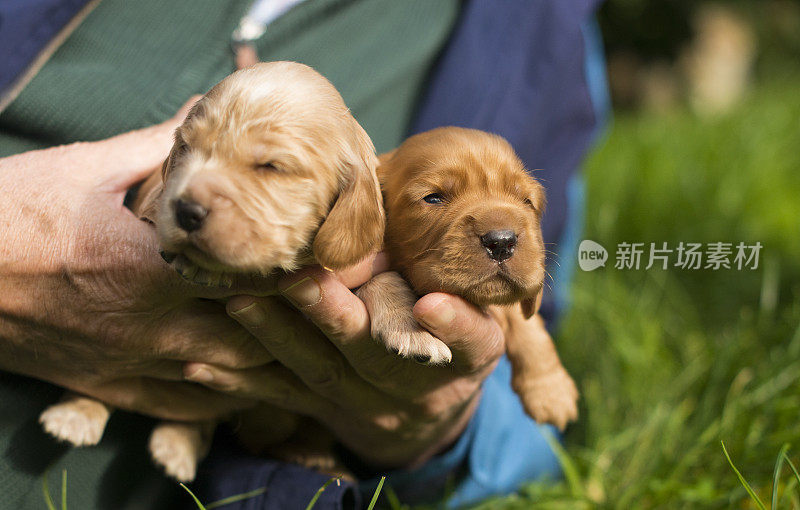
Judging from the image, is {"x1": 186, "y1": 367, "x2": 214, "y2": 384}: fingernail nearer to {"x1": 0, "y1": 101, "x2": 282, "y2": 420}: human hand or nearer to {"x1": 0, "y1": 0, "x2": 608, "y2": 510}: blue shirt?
{"x1": 0, "y1": 101, "x2": 282, "y2": 420}: human hand

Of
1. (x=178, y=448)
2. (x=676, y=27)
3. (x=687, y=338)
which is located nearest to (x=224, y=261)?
(x=178, y=448)

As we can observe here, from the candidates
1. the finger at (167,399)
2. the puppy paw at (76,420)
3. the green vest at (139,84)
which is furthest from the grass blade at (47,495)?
the finger at (167,399)

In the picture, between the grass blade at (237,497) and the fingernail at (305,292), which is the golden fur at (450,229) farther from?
the grass blade at (237,497)

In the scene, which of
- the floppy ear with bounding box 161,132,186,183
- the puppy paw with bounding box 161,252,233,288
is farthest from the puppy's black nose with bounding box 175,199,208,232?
the floppy ear with bounding box 161,132,186,183

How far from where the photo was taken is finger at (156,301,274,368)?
201 cm

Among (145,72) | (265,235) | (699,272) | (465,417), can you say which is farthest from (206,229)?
(699,272)

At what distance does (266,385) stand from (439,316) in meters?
0.74

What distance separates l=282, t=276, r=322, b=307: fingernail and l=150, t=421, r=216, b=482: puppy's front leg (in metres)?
0.89

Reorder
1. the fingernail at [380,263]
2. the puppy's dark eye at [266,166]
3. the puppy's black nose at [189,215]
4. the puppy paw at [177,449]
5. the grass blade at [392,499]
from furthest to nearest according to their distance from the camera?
the grass blade at [392,499], the puppy paw at [177,449], the fingernail at [380,263], the puppy's dark eye at [266,166], the puppy's black nose at [189,215]

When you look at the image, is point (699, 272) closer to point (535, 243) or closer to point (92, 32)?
point (535, 243)

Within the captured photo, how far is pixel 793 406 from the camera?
2781 millimetres

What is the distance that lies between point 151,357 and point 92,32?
1253mm

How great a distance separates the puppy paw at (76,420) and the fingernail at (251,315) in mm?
761

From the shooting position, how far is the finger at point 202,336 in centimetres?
201
